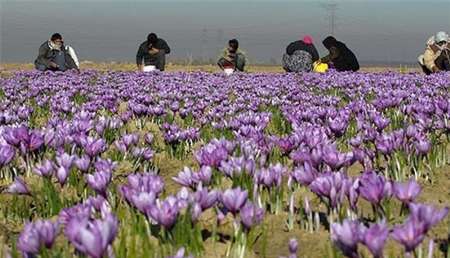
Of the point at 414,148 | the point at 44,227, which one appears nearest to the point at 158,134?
the point at 414,148

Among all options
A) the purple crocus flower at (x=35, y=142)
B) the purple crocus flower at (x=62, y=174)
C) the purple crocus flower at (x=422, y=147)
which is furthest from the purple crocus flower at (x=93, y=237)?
the purple crocus flower at (x=422, y=147)

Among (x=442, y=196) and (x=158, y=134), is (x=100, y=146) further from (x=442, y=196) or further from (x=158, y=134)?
(x=158, y=134)

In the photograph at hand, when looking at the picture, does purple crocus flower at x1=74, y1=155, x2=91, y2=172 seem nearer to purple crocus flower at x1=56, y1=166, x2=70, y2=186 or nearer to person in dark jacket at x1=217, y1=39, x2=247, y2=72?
purple crocus flower at x1=56, y1=166, x2=70, y2=186

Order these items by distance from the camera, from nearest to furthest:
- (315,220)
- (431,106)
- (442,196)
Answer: (315,220) → (442,196) → (431,106)

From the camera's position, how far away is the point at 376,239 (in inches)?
97.3

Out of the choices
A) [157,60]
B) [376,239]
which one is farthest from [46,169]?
[157,60]

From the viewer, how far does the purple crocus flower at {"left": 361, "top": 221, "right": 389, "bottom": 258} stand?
2.46 m

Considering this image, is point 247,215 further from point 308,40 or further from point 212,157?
point 308,40

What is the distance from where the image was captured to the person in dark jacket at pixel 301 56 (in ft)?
91.0

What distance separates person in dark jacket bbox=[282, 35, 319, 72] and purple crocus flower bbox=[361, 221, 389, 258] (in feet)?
83.6

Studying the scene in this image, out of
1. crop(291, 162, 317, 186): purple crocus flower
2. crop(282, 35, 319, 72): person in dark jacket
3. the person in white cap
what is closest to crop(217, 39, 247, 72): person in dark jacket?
crop(282, 35, 319, 72): person in dark jacket

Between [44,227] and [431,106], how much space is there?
5.99 m

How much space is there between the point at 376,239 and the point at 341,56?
26.4 metres

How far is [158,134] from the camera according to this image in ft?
27.6
